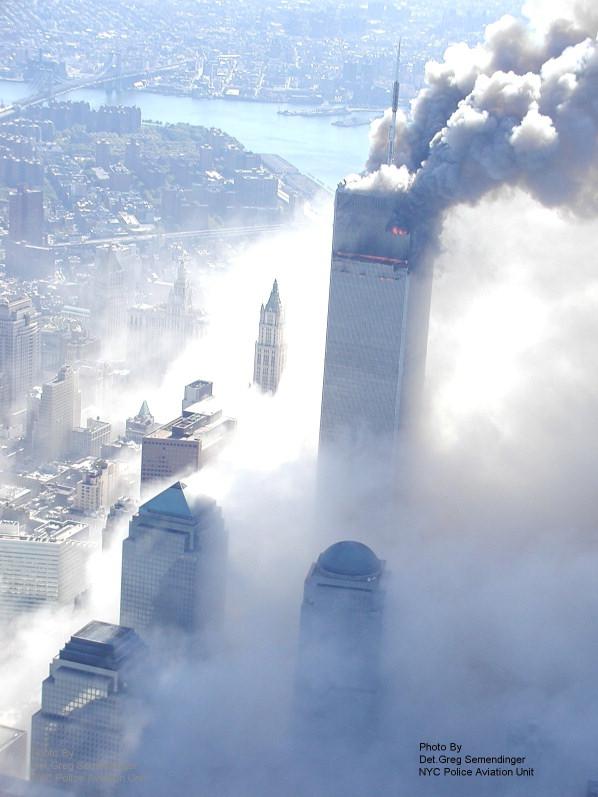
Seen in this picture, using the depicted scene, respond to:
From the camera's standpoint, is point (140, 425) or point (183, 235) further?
point (183, 235)

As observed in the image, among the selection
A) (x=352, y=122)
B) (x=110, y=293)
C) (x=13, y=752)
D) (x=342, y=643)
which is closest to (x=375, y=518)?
(x=342, y=643)

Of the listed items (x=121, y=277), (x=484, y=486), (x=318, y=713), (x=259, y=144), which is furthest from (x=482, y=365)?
(x=259, y=144)

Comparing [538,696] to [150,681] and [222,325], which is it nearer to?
[150,681]

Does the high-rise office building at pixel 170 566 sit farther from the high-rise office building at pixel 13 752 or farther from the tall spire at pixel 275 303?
the tall spire at pixel 275 303

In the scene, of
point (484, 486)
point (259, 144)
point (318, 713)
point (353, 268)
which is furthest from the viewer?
point (259, 144)

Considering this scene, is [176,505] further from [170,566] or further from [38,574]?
[38,574]

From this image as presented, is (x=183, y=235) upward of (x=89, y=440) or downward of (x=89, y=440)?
upward

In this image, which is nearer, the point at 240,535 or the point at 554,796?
the point at 554,796
